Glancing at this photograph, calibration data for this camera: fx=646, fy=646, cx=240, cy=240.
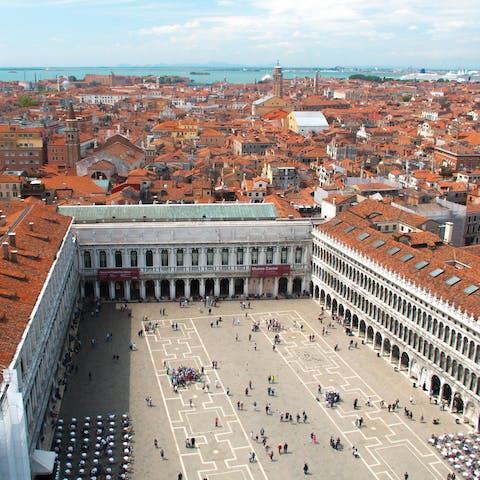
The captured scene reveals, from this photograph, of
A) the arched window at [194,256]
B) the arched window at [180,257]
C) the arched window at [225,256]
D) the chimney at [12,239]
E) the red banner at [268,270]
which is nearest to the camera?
the chimney at [12,239]

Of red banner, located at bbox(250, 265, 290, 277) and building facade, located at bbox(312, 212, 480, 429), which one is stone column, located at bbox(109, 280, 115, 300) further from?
building facade, located at bbox(312, 212, 480, 429)

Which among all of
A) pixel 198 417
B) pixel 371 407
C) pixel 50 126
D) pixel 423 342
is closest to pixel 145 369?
pixel 198 417

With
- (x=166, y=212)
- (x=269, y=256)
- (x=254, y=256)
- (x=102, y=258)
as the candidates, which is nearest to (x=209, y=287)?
(x=254, y=256)

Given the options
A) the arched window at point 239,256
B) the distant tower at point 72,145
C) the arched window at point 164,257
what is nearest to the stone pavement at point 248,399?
the arched window at point 164,257

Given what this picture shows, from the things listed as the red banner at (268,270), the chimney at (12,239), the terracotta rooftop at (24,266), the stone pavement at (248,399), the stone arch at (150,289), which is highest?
the chimney at (12,239)

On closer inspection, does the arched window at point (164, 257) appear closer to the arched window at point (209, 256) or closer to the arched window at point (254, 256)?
the arched window at point (209, 256)

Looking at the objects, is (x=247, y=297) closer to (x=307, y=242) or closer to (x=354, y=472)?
(x=307, y=242)
